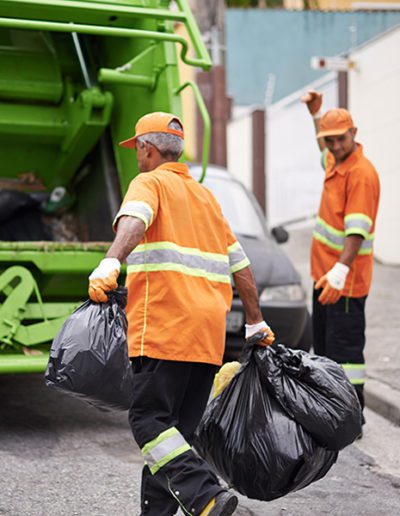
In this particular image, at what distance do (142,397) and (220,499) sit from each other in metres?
0.42

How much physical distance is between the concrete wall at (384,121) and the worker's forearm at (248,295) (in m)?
8.16

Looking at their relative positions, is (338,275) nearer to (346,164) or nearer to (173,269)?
(346,164)

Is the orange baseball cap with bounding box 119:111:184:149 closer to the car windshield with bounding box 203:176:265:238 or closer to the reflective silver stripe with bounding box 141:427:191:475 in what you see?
the reflective silver stripe with bounding box 141:427:191:475

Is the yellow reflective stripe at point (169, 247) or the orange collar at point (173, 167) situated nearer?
the yellow reflective stripe at point (169, 247)

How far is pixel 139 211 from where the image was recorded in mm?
3037

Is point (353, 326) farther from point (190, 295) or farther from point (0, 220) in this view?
point (0, 220)

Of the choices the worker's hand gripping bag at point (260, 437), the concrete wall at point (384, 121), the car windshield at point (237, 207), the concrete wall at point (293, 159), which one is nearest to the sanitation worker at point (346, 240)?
the worker's hand gripping bag at point (260, 437)

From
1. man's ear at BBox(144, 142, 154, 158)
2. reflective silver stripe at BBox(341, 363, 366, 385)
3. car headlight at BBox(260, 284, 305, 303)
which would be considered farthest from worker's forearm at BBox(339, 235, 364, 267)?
car headlight at BBox(260, 284, 305, 303)

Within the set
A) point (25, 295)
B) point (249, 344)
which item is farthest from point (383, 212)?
point (249, 344)

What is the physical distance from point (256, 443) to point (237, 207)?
4302mm

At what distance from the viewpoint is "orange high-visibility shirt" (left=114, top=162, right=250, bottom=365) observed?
3.12 m

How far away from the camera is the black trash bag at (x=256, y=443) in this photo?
10.4 feet

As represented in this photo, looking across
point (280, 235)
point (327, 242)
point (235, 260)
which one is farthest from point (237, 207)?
point (235, 260)

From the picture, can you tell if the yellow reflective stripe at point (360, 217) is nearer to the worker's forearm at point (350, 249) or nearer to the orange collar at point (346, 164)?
the worker's forearm at point (350, 249)
